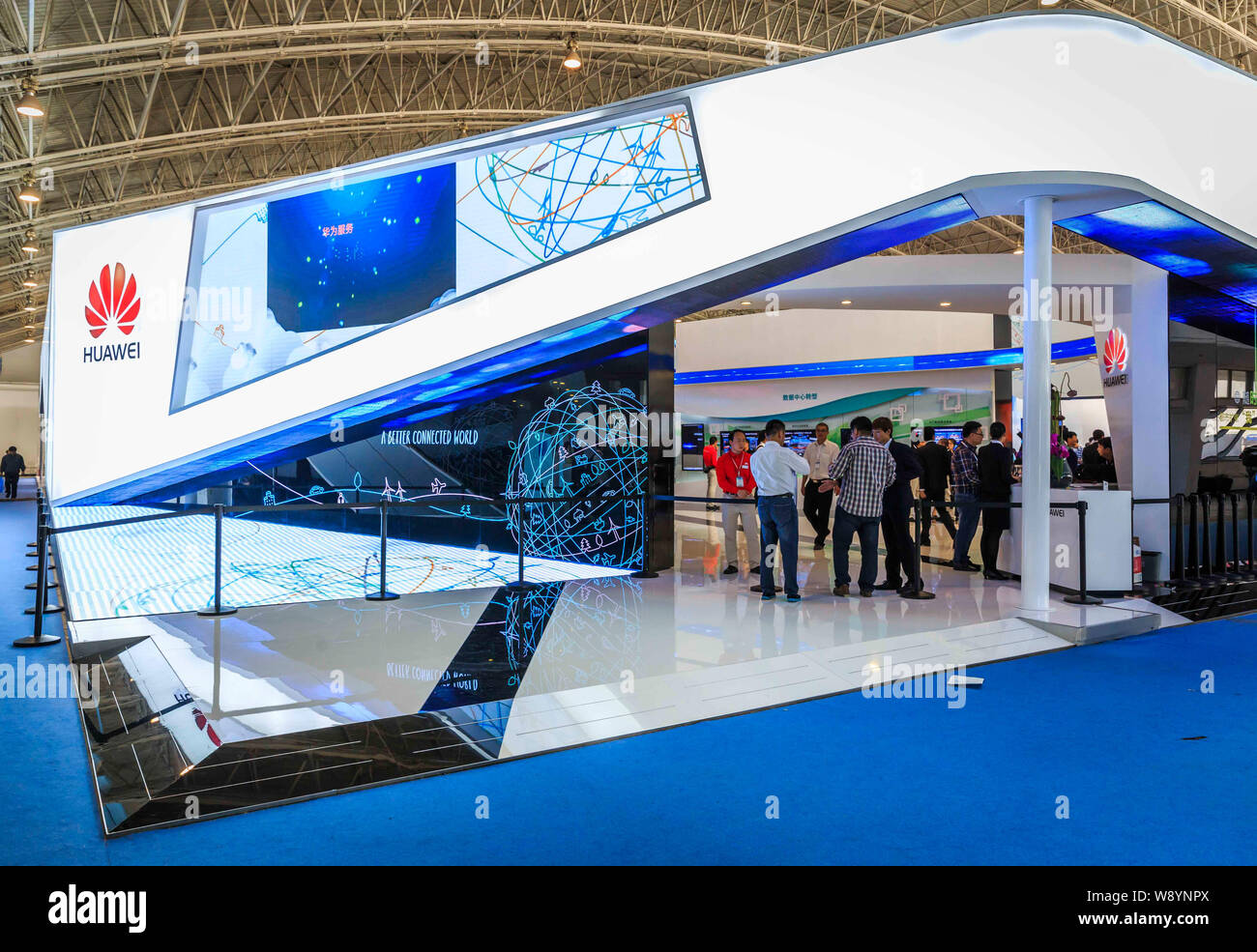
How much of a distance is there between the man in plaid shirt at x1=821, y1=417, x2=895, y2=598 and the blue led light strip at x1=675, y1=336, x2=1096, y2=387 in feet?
30.5

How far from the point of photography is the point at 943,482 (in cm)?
1012

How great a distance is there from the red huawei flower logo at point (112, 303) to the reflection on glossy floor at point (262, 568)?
6.40 feet

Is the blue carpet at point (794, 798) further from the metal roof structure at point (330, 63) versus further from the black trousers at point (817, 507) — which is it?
the metal roof structure at point (330, 63)

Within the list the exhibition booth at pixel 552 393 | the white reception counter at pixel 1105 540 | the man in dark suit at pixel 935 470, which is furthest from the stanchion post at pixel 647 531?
the white reception counter at pixel 1105 540

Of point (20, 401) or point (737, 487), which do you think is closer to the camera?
point (737, 487)

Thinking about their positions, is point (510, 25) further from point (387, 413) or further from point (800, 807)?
point (800, 807)

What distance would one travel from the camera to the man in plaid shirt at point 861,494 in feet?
24.9

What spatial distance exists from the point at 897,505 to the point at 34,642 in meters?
6.69

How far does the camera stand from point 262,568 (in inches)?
357

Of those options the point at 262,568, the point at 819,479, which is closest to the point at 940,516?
the point at 819,479

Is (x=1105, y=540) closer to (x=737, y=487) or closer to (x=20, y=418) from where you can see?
(x=737, y=487)

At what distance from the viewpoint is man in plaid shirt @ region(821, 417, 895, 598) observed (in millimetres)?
7594

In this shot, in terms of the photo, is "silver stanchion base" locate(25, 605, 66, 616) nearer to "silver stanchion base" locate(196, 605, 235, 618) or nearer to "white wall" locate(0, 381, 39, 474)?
"silver stanchion base" locate(196, 605, 235, 618)
